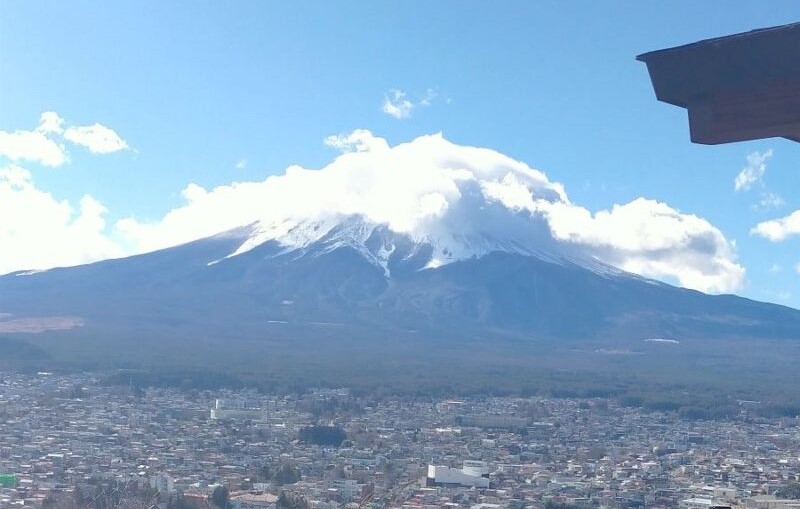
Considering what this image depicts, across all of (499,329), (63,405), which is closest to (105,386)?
(63,405)

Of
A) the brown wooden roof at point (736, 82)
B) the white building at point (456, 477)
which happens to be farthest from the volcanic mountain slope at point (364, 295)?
the brown wooden roof at point (736, 82)

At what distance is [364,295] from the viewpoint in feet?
233

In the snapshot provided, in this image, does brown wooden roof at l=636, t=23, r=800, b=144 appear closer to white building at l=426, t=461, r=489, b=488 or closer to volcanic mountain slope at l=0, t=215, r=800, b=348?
white building at l=426, t=461, r=489, b=488

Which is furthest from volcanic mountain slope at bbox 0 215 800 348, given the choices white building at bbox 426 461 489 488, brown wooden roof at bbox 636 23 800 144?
brown wooden roof at bbox 636 23 800 144

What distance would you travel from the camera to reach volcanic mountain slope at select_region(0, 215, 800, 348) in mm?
59250

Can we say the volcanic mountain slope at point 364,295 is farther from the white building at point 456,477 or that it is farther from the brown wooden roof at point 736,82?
the brown wooden roof at point 736,82

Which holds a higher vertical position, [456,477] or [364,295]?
[364,295]

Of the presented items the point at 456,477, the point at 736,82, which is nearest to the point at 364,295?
the point at 456,477

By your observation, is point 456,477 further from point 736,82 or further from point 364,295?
point 364,295

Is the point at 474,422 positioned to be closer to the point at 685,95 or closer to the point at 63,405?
the point at 63,405

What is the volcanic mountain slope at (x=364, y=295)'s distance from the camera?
59250 mm

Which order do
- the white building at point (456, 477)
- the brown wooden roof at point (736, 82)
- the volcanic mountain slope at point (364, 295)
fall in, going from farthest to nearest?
1. the volcanic mountain slope at point (364, 295)
2. the white building at point (456, 477)
3. the brown wooden roof at point (736, 82)

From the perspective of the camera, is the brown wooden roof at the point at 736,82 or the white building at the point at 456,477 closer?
the brown wooden roof at the point at 736,82

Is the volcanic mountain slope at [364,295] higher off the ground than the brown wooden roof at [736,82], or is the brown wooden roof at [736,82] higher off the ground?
the volcanic mountain slope at [364,295]
